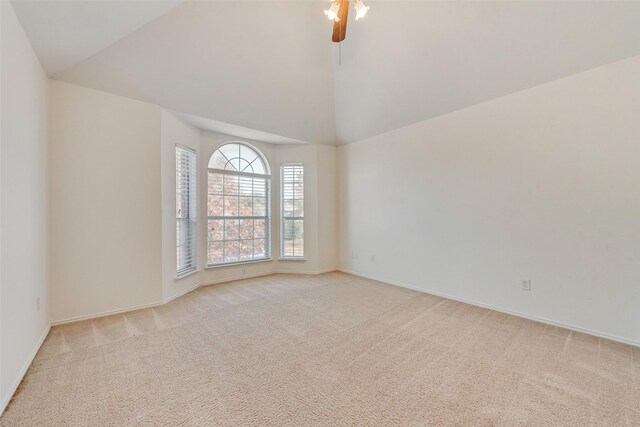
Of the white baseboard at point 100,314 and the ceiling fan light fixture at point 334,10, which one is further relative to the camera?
the white baseboard at point 100,314

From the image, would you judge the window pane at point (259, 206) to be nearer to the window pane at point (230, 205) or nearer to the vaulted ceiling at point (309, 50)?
the window pane at point (230, 205)

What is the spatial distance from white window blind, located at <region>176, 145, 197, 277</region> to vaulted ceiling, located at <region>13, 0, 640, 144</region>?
25.0 inches

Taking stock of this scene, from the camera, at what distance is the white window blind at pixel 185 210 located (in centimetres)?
380

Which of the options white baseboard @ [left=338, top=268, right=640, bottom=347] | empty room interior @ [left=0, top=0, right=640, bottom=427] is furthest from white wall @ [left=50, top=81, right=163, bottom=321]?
white baseboard @ [left=338, top=268, right=640, bottom=347]

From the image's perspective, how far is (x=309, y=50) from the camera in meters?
3.30

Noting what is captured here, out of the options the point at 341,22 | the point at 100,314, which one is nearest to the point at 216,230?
the point at 100,314

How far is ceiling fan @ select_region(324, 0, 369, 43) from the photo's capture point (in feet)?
5.89

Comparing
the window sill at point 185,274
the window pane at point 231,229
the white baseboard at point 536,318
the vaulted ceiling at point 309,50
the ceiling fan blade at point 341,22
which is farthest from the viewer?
the window pane at point 231,229

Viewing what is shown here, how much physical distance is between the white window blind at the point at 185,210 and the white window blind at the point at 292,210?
166 centimetres

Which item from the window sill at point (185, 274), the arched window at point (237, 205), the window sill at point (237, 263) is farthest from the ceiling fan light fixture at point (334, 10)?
the window sill at point (237, 263)

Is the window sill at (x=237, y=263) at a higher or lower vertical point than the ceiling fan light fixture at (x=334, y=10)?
lower

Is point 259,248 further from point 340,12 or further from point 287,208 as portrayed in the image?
point 340,12

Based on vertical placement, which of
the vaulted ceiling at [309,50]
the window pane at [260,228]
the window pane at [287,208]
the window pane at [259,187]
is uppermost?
the vaulted ceiling at [309,50]

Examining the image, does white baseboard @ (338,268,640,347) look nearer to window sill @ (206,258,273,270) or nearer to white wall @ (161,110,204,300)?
window sill @ (206,258,273,270)
